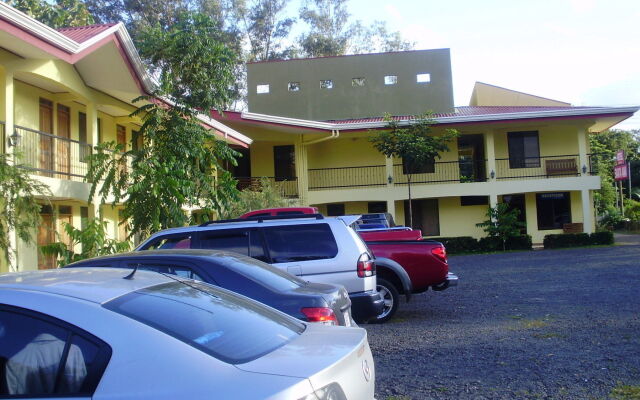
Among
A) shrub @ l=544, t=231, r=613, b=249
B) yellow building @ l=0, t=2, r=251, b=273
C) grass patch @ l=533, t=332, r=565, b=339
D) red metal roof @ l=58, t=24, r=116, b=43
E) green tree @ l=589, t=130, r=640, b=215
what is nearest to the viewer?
grass patch @ l=533, t=332, r=565, b=339

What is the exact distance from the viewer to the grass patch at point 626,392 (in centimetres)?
543

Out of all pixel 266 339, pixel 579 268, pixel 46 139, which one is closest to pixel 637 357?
pixel 266 339

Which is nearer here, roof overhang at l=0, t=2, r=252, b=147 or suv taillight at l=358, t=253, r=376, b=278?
suv taillight at l=358, t=253, r=376, b=278

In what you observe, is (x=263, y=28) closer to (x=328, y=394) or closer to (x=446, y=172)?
(x=446, y=172)

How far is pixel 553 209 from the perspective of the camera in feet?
90.7

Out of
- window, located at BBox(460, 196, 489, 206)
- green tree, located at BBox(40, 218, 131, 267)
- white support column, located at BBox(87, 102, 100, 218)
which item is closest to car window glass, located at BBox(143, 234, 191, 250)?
green tree, located at BBox(40, 218, 131, 267)

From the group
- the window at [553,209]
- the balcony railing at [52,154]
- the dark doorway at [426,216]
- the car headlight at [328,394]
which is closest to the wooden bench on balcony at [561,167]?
the window at [553,209]

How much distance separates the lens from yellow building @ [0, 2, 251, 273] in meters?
11.4

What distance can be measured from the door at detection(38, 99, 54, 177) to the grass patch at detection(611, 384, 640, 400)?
1130 centimetres

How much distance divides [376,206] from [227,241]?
21.2 meters

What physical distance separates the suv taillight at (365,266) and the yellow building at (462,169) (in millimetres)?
17459

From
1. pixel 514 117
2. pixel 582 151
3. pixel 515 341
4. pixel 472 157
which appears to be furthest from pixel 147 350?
pixel 472 157

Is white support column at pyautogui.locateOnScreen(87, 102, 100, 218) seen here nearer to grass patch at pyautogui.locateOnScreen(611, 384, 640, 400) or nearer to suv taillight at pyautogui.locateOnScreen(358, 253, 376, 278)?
suv taillight at pyautogui.locateOnScreen(358, 253, 376, 278)

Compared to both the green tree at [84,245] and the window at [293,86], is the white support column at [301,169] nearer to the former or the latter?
the window at [293,86]
